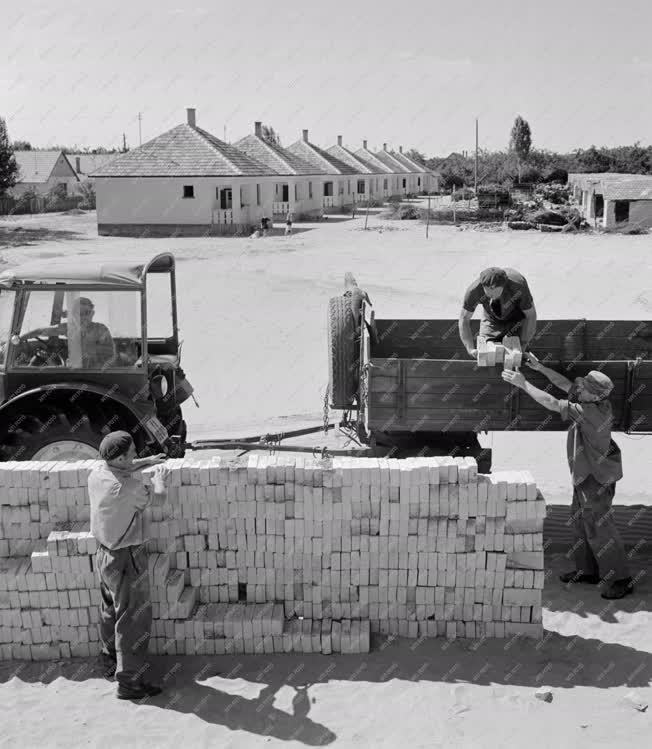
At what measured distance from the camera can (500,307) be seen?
8211 mm

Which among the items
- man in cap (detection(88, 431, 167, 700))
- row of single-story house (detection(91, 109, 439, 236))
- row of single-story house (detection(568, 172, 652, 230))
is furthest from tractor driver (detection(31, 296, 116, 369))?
row of single-story house (detection(568, 172, 652, 230))

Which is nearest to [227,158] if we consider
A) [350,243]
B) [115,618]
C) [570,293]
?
[350,243]

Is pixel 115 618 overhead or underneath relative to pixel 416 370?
underneath

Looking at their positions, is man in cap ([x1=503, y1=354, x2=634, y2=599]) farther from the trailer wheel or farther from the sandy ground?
the trailer wheel

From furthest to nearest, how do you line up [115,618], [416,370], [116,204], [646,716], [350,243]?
[116,204], [350,243], [416,370], [115,618], [646,716]

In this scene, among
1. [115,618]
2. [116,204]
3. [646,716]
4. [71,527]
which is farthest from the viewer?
[116,204]

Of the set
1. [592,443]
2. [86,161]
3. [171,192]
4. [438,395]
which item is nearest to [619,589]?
[592,443]

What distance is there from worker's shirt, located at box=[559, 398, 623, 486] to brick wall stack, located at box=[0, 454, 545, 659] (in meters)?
0.88

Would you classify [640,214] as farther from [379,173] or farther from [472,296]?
[472,296]

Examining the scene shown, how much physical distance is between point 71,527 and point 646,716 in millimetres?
3877

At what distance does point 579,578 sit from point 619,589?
40 cm

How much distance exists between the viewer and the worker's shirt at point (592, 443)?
273 inches

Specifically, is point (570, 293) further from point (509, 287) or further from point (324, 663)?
point (324, 663)

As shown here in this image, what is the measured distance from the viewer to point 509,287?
8.03 m
